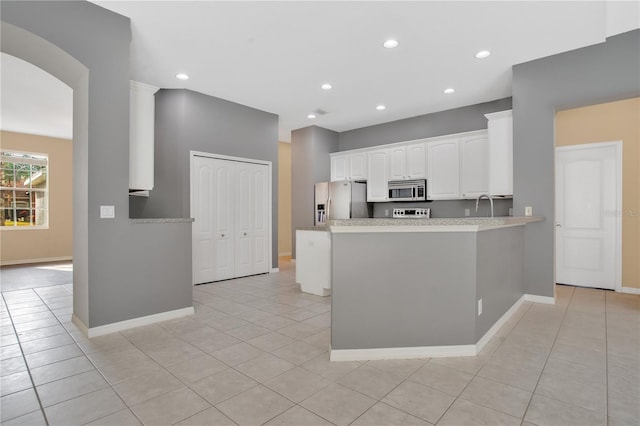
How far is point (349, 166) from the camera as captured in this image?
275 inches

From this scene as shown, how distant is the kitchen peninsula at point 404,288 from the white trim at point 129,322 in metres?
1.90

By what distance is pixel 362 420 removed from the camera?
173 centimetres

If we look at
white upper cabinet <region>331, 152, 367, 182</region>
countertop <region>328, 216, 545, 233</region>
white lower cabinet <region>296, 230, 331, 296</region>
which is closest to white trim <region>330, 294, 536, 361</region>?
countertop <region>328, 216, 545, 233</region>

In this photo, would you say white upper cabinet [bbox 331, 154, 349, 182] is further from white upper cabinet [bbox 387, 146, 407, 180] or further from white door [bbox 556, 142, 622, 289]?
white door [bbox 556, 142, 622, 289]

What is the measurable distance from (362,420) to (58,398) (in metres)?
1.78

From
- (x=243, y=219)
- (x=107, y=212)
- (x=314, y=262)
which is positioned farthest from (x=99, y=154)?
(x=243, y=219)

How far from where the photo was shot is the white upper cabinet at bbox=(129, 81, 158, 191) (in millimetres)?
3404

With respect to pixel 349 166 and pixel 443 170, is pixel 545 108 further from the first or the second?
pixel 349 166

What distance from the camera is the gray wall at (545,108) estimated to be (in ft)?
11.9

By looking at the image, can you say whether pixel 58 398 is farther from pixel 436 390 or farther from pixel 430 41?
pixel 430 41

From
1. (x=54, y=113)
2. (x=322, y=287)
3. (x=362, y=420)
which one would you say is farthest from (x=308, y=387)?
(x=54, y=113)

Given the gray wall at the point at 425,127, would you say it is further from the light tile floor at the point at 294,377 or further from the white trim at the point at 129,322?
the white trim at the point at 129,322

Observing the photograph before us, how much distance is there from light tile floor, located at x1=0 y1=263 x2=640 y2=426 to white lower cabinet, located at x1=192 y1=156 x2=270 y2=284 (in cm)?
185

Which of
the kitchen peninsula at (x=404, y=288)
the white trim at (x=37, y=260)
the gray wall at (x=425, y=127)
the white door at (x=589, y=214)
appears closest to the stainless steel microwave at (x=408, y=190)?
the gray wall at (x=425, y=127)
